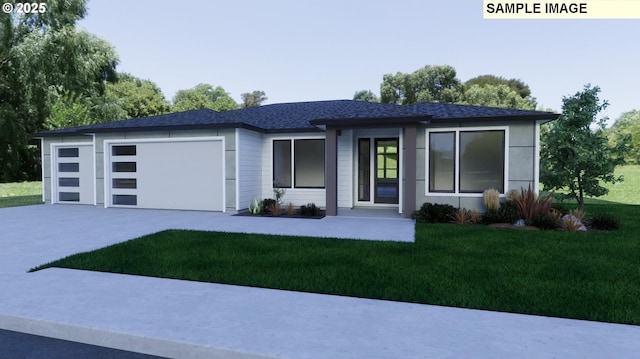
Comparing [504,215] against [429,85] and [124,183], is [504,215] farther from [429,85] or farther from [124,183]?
[429,85]

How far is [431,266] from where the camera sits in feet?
18.5

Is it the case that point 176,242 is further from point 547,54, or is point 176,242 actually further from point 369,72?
point 369,72

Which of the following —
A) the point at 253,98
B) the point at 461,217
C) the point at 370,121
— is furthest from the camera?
the point at 253,98

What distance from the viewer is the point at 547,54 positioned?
1310 inches

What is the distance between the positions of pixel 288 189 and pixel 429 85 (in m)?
33.9

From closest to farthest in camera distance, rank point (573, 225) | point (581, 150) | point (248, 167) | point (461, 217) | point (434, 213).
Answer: point (573, 225), point (461, 217), point (434, 213), point (581, 150), point (248, 167)

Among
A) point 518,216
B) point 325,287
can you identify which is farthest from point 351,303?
point 518,216

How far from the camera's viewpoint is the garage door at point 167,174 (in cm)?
1255

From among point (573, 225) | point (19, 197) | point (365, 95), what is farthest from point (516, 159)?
point (365, 95)

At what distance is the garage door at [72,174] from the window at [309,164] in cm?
779

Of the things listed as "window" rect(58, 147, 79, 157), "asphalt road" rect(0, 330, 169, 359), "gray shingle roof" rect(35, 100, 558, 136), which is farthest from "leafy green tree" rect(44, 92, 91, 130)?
"asphalt road" rect(0, 330, 169, 359)

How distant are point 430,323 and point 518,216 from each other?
735 cm

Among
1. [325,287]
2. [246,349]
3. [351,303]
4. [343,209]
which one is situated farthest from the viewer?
[343,209]

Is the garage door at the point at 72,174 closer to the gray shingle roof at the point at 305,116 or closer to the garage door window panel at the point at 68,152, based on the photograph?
the garage door window panel at the point at 68,152
